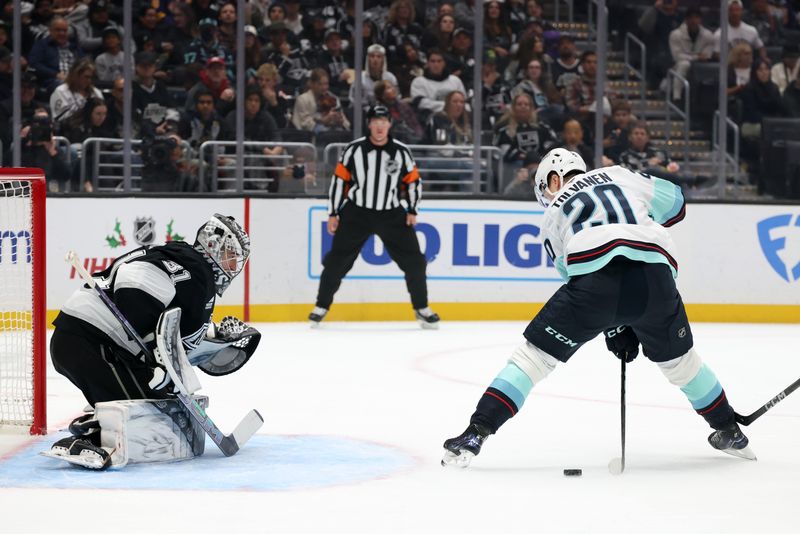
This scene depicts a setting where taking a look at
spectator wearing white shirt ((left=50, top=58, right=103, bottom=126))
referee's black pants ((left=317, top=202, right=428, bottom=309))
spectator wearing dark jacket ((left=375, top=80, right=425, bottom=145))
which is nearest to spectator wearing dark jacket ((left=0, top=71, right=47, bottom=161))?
spectator wearing white shirt ((left=50, top=58, right=103, bottom=126))

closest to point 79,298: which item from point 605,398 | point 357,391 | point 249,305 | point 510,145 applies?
point 357,391

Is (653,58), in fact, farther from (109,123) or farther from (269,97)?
(109,123)

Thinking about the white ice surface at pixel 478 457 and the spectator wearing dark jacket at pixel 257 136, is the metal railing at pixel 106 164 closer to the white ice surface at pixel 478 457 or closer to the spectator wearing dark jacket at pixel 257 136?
the spectator wearing dark jacket at pixel 257 136

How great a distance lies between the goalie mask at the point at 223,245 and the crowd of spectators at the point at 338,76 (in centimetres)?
509

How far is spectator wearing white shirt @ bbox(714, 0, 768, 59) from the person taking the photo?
10773mm

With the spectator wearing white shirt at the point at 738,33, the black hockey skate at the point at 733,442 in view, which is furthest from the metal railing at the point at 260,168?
the black hockey skate at the point at 733,442

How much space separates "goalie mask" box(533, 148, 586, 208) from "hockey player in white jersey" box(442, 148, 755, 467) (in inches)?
2.3

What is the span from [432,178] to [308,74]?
139cm

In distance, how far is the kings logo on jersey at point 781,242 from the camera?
948 cm

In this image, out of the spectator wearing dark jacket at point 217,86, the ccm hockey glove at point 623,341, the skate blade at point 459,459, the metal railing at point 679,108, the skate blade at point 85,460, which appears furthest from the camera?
the metal railing at point 679,108

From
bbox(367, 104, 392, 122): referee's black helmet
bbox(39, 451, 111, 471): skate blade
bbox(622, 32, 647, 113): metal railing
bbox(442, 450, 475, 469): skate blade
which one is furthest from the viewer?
bbox(622, 32, 647, 113): metal railing

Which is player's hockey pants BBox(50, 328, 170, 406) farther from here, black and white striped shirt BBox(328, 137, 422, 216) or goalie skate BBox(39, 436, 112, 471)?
black and white striped shirt BBox(328, 137, 422, 216)

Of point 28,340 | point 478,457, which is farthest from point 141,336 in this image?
point 28,340

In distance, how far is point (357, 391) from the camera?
19.3ft
